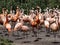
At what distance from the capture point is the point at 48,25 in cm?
1170

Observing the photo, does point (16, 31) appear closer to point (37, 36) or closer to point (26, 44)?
point (37, 36)

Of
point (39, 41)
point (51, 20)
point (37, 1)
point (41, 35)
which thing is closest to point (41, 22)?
point (51, 20)

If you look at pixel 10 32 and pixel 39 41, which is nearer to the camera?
pixel 39 41

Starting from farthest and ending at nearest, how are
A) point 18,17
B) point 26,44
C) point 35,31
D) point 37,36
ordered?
point 18,17, point 35,31, point 37,36, point 26,44

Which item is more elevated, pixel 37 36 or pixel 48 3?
pixel 48 3

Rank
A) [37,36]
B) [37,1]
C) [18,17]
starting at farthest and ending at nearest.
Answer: [37,1]
[18,17]
[37,36]

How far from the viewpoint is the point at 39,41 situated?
1007 cm

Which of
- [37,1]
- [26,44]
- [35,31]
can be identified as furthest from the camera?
[37,1]

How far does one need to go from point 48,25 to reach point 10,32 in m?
1.49

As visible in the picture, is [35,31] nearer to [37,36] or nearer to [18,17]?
[37,36]

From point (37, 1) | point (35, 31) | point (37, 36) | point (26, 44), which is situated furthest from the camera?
point (37, 1)

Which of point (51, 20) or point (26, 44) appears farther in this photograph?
point (51, 20)

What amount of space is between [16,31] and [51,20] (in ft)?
5.07

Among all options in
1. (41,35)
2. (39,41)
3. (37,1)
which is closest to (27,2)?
(37,1)
